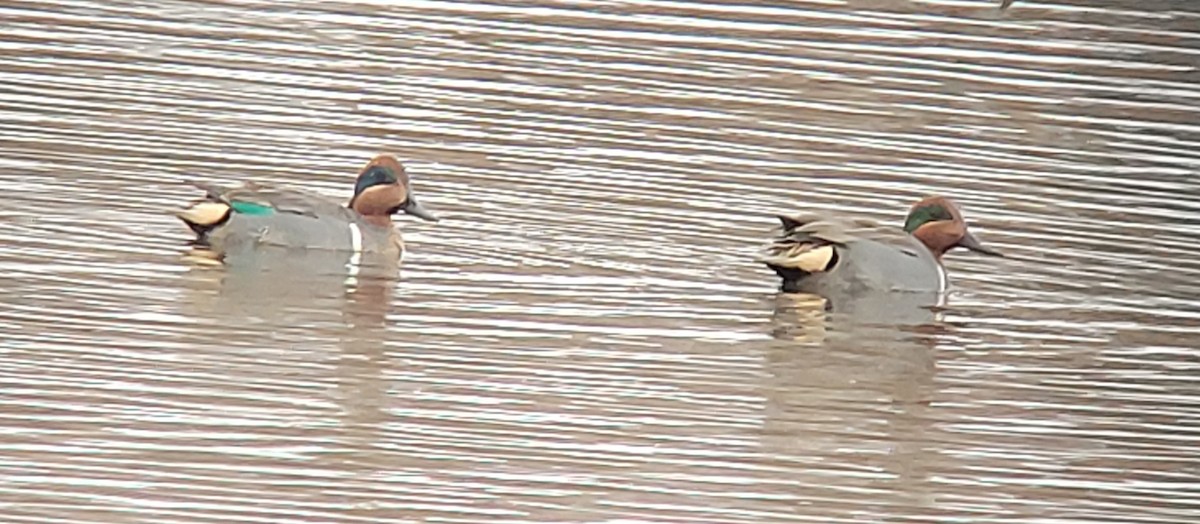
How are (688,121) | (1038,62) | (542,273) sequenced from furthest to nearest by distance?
(1038,62) < (688,121) < (542,273)

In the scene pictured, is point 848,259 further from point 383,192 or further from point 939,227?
point 383,192

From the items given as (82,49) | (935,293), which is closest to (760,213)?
(935,293)

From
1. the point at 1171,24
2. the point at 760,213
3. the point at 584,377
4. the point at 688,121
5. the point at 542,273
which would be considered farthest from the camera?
the point at 1171,24

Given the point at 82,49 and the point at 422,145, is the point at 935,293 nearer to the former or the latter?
the point at 422,145

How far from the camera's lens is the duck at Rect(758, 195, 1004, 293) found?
35.5ft

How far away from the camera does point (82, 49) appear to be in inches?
585

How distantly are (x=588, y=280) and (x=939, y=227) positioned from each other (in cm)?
149

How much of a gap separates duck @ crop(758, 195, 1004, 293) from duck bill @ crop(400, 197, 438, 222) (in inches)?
51.9

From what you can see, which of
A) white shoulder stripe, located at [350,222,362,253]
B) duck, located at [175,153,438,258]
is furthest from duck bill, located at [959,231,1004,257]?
white shoulder stripe, located at [350,222,362,253]

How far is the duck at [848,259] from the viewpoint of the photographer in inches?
426

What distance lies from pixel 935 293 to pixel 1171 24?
7958 millimetres

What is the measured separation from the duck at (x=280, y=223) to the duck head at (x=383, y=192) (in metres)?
0.05

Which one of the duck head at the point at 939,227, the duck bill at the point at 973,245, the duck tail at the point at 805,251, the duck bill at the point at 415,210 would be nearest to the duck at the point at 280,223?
the duck bill at the point at 415,210

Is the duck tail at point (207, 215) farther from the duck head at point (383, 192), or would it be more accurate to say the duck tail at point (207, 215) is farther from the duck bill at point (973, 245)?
the duck bill at point (973, 245)
